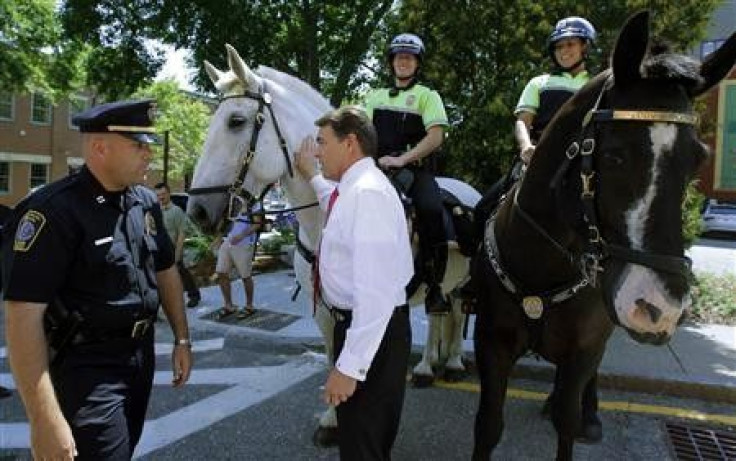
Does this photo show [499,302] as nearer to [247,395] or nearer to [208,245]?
[247,395]

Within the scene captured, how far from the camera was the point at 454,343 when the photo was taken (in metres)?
6.46

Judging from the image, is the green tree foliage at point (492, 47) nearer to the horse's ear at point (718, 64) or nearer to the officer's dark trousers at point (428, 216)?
the officer's dark trousers at point (428, 216)

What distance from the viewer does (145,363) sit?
282 centimetres

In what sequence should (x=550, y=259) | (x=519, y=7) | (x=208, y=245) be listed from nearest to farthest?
(x=550, y=259), (x=519, y=7), (x=208, y=245)

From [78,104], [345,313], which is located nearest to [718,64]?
[345,313]

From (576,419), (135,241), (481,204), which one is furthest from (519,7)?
(135,241)

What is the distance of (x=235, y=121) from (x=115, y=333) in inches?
70.2

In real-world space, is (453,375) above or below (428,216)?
below

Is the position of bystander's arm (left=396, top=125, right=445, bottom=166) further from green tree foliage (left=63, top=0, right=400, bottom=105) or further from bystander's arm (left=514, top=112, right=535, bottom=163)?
green tree foliage (left=63, top=0, right=400, bottom=105)

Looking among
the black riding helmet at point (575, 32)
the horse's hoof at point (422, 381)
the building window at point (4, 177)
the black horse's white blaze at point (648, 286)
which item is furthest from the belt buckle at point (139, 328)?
the building window at point (4, 177)

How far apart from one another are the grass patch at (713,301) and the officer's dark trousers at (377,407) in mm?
7206

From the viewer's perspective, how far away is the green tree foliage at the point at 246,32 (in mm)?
11227

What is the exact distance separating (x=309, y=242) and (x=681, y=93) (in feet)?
8.37

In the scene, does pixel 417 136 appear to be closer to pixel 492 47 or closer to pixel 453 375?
pixel 453 375
